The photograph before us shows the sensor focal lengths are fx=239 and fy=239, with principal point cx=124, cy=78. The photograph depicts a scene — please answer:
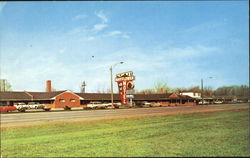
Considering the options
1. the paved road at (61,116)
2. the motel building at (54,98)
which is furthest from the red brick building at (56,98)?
the paved road at (61,116)

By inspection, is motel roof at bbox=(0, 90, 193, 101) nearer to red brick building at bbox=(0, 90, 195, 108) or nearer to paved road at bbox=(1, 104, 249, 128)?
red brick building at bbox=(0, 90, 195, 108)

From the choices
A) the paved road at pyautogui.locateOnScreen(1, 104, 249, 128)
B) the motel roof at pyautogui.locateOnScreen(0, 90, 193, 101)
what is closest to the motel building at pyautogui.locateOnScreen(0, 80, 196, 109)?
the motel roof at pyautogui.locateOnScreen(0, 90, 193, 101)

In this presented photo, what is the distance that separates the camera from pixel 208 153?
7938 mm

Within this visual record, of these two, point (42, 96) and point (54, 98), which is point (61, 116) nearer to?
point (54, 98)

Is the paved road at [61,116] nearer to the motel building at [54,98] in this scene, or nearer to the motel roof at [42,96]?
the motel roof at [42,96]

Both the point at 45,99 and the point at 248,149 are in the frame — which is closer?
the point at 248,149

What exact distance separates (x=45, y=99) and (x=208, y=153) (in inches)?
1820

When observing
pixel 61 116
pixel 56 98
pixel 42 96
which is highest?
pixel 42 96

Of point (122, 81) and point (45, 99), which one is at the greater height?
point (122, 81)

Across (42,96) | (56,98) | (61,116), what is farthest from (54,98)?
(61,116)

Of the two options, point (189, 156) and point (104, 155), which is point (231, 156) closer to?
point (189, 156)

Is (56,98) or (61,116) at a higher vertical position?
(56,98)

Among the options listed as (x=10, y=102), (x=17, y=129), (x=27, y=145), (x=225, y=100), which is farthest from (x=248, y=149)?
(x=225, y=100)

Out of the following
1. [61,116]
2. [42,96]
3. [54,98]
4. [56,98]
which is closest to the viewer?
[61,116]
